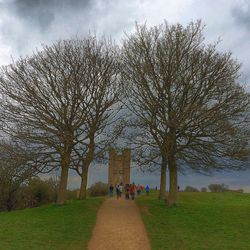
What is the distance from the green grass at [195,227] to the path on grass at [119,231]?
579 mm

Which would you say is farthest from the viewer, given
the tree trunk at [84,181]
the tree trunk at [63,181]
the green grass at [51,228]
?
the tree trunk at [84,181]

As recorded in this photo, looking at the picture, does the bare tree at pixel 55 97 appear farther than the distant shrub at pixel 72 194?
No

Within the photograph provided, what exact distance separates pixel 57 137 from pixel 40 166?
3122 millimetres

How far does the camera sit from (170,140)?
103 feet

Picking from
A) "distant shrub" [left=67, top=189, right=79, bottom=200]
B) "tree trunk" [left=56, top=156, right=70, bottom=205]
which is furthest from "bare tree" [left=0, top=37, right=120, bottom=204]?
"distant shrub" [left=67, top=189, right=79, bottom=200]

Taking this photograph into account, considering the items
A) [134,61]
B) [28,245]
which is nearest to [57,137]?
[134,61]

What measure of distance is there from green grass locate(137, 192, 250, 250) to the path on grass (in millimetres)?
579

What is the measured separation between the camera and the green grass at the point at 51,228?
2083cm

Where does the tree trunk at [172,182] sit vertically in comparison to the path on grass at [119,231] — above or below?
above

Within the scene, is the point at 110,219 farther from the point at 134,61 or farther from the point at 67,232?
the point at 134,61

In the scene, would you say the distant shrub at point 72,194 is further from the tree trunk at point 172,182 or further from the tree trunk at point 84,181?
the tree trunk at point 172,182

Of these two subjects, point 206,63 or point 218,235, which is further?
point 206,63

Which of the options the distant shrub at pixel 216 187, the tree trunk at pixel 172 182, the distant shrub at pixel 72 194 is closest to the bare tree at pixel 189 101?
the tree trunk at pixel 172 182

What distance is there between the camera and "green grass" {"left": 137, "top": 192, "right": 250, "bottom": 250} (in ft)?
69.6
